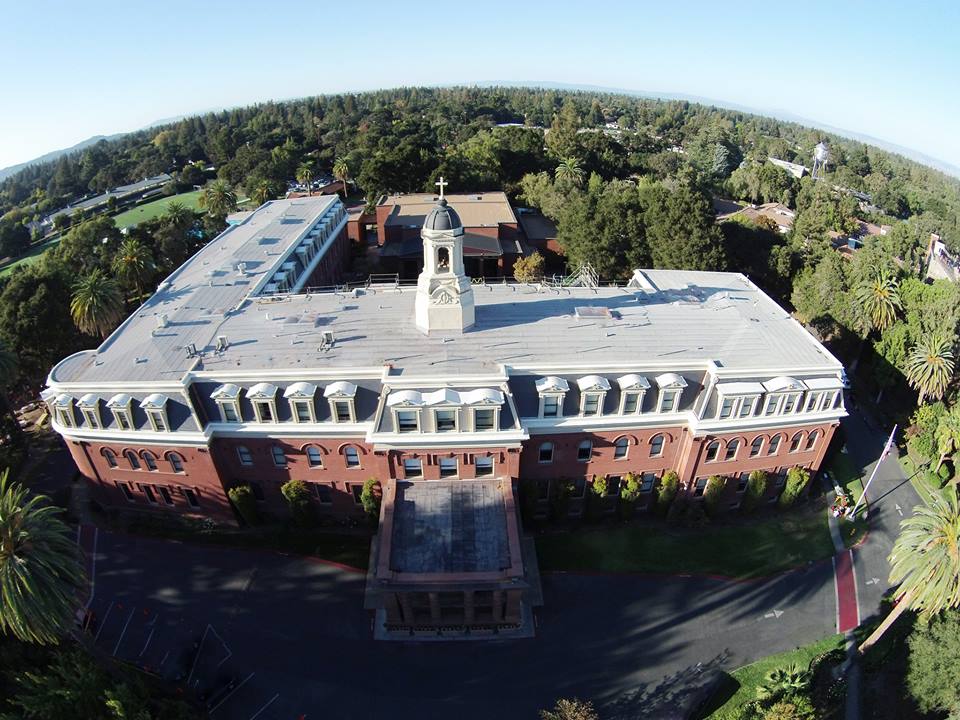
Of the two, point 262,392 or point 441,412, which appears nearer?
point 441,412

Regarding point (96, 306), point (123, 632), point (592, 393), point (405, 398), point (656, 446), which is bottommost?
point (123, 632)

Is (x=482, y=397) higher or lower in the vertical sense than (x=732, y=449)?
higher

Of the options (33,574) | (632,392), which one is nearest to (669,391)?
(632,392)

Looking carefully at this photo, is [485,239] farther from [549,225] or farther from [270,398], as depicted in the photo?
[270,398]

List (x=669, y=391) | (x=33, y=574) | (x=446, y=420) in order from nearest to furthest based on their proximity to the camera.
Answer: (x=33, y=574) → (x=446, y=420) → (x=669, y=391)

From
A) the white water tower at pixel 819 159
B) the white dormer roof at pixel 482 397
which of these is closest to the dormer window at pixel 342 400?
the white dormer roof at pixel 482 397

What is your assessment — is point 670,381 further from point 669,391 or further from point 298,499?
point 298,499

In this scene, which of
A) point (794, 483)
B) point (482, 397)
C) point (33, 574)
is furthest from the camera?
point (794, 483)

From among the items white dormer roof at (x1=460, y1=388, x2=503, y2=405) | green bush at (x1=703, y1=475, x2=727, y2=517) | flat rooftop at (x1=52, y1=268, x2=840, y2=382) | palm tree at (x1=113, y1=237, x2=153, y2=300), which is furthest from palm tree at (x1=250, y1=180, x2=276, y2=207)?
green bush at (x1=703, y1=475, x2=727, y2=517)
